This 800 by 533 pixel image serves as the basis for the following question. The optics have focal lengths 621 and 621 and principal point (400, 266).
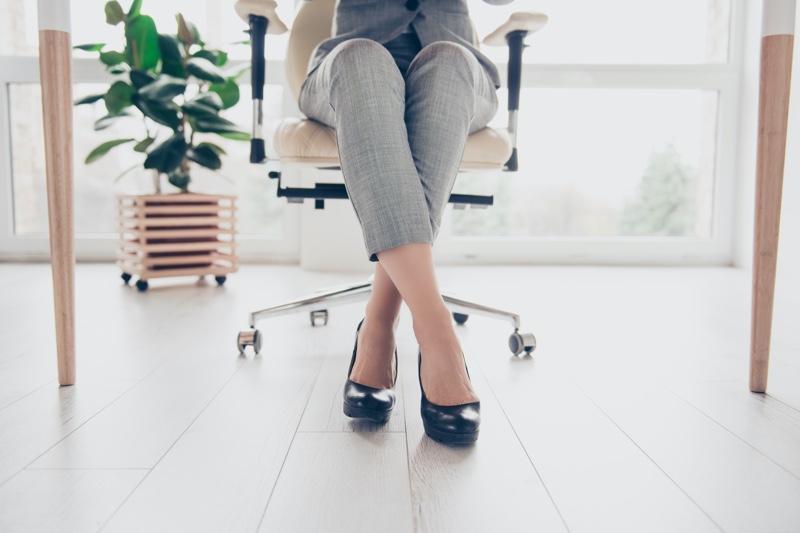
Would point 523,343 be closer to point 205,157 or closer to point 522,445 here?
point 522,445

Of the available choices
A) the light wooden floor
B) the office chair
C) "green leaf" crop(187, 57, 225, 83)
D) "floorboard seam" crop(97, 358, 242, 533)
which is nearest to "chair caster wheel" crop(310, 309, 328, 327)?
the light wooden floor

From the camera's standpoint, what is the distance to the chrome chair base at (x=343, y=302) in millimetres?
1250

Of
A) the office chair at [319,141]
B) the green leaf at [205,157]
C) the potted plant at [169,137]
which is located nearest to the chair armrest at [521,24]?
the office chair at [319,141]

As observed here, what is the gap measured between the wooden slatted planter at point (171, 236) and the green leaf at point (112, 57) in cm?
49

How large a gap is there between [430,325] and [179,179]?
5.74ft

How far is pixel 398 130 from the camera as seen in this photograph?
85cm

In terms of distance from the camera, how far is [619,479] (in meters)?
0.69

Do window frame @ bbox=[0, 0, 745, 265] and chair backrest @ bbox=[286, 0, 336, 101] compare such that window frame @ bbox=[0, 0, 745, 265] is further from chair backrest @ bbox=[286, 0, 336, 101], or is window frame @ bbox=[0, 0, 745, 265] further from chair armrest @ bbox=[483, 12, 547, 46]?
chair armrest @ bbox=[483, 12, 547, 46]

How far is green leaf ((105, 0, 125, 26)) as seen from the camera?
86.3 inches

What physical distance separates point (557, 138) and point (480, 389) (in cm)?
234

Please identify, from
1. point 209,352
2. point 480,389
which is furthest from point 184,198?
point 480,389

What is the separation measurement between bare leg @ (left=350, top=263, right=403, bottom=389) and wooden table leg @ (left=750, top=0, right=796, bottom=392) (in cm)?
56

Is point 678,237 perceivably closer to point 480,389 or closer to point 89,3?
point 480,389

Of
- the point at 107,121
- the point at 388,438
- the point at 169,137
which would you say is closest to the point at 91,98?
the point at 107,121
